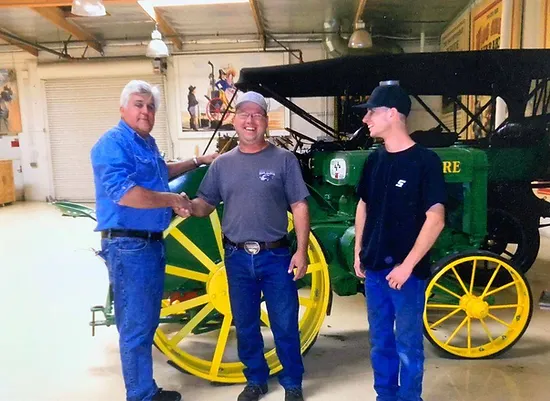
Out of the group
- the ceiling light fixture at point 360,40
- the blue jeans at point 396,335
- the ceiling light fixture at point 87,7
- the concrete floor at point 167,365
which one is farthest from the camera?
the ceiling light fixture at point 360,40

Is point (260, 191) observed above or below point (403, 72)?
below

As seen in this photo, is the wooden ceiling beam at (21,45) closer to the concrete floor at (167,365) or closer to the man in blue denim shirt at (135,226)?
the concrete floor at (167,365)

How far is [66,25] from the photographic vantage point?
1115 cm

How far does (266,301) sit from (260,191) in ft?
1.94

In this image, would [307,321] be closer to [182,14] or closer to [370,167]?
[370,167]

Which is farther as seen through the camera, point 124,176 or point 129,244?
point 129,244

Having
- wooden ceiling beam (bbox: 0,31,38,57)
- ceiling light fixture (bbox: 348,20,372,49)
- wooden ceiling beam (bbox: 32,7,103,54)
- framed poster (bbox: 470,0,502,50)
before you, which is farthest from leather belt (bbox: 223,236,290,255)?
wooden ceiling beam (bbox: 0,31,38,57)

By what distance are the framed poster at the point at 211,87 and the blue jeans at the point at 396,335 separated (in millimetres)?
10427

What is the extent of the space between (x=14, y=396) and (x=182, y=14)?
9779 millimetres

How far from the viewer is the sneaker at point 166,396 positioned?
2645 mm

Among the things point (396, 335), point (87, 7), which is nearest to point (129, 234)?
point (396, 335)

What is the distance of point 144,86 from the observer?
7.73 feet

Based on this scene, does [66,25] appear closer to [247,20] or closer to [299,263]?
[247,20]

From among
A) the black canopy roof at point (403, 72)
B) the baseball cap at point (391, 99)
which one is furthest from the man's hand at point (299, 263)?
the black canopy roof at point (403, 72)
